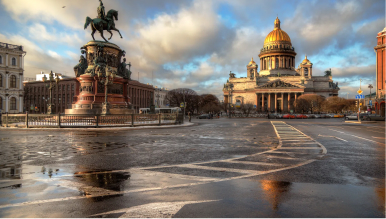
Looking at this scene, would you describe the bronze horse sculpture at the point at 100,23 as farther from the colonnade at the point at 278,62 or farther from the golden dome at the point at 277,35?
the golden dome at the point at 277,35

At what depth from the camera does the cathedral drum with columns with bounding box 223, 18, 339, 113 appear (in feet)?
384

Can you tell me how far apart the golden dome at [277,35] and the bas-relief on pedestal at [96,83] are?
380 feet

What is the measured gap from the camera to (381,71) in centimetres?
6116

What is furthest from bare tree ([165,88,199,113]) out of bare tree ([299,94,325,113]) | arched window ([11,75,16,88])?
arched window ([11,75,16,88])

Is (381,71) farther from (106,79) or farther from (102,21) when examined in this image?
(106,79)

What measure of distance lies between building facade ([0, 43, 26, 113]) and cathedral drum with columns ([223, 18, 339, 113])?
83.2 m

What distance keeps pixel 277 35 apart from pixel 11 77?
113 meters

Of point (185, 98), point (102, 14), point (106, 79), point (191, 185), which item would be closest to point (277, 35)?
point (185, 98)

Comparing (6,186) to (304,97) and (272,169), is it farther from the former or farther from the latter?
(304,97)

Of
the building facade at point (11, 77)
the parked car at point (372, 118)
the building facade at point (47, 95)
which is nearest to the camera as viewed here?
the parked car at point (372, 118)

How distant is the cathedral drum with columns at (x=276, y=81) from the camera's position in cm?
11712

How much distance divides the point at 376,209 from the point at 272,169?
3.19 meters

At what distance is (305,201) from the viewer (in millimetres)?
4926

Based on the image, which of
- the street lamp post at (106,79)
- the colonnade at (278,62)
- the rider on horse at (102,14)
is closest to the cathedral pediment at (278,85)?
the colonnade at (278,62)
